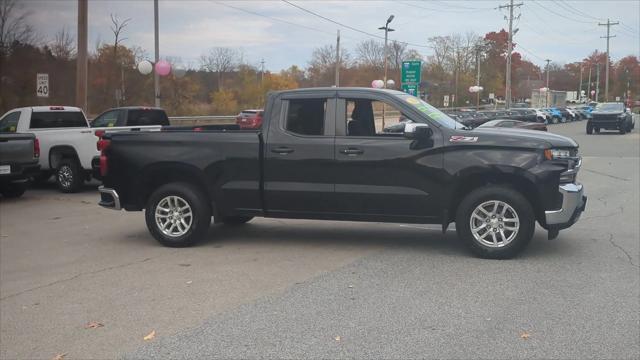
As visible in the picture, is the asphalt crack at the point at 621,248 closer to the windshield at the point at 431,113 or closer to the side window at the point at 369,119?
the windshield at the point at 431,113

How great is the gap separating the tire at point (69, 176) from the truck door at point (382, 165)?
843cm

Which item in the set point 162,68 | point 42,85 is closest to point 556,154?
point 42,85

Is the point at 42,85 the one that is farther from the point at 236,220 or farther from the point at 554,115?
the point at 554,115

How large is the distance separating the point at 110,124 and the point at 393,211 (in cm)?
960

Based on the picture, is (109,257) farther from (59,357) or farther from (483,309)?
(483,309)

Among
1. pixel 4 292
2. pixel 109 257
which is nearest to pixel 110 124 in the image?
pixel 109 257

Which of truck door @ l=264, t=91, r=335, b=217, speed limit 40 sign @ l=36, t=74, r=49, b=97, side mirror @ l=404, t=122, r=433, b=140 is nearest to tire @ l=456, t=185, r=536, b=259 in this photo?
side mirror @ l=404, t=122, r=433, b=140

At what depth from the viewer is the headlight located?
22.0 feet

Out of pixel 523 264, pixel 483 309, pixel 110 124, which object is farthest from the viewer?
pixel 110 124

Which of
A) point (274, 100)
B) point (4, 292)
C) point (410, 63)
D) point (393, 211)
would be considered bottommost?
point (4, 292)

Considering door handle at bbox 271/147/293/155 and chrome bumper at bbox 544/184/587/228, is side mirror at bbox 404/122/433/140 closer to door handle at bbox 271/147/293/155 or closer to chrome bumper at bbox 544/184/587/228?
door handle at bbox 271/147/293/155

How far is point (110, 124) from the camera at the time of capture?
47.6 ft

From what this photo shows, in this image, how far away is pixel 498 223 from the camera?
686 cm

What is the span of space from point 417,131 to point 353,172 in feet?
2.94
